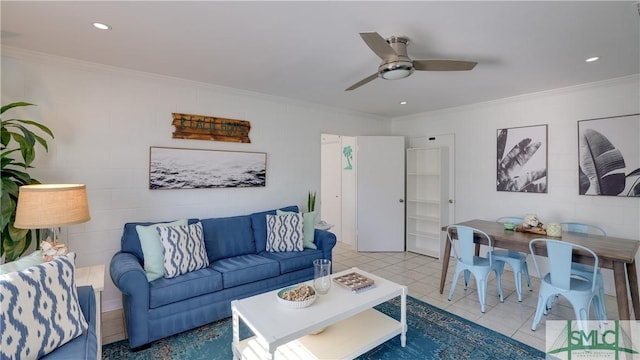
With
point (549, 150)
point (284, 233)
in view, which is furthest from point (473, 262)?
point (284, 233)

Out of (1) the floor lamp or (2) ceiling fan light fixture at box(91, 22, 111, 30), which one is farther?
(2) ceiling fan light fixture at box(91, 22, 111, 30)

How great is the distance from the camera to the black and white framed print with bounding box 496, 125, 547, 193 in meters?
3.75

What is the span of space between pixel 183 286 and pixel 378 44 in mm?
2382

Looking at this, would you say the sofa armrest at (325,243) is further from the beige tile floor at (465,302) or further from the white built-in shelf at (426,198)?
the white built-in shelf at (426,198)

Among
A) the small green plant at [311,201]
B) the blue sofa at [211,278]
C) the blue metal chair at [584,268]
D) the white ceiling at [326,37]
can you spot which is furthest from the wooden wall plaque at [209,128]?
the blue metal chair at [584,268]

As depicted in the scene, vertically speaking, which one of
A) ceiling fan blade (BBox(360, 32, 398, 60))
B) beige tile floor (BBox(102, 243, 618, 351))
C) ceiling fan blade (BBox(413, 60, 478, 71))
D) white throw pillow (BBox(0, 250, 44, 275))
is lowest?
beige tile floor (BBox(102, 243, 618, 351))


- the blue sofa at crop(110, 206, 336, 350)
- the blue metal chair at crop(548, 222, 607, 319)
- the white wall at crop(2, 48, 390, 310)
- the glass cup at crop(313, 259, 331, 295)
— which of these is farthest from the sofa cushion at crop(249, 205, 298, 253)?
the blue metal chair at crop(548, 222, 607, 319)

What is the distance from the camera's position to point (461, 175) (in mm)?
4586

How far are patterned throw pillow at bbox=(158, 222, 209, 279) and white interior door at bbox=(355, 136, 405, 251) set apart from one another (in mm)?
2914

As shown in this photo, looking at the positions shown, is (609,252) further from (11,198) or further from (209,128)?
(11,198)

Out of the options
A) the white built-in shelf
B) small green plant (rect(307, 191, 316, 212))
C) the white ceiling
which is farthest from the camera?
the white built-in shelf

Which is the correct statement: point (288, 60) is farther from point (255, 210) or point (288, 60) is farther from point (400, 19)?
point (255, 210)

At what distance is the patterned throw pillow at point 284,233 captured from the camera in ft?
10.9

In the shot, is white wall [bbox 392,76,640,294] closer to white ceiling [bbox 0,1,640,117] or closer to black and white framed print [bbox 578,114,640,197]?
black and white framed print [bbox 578,114,640,197]
